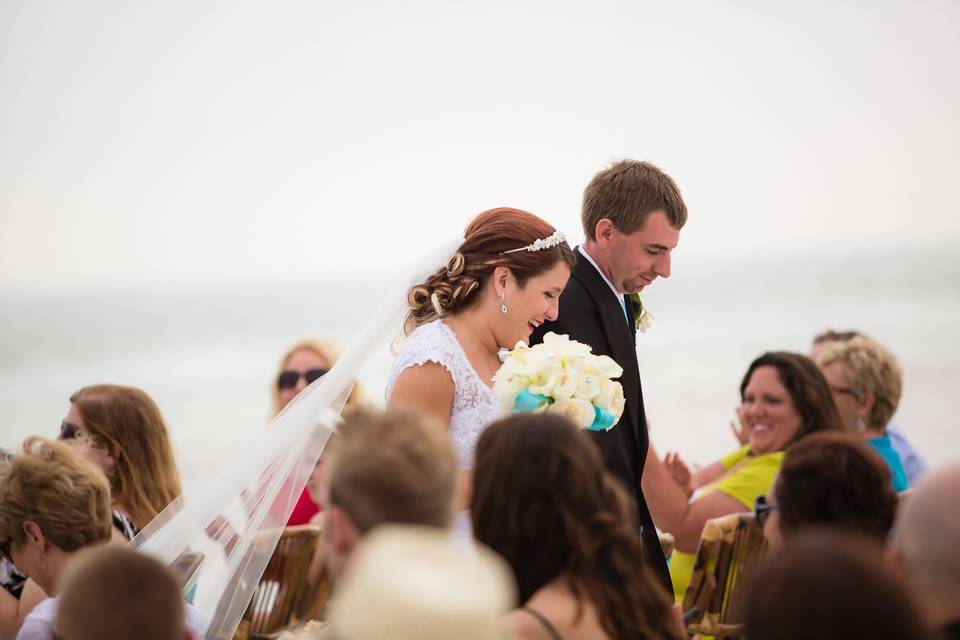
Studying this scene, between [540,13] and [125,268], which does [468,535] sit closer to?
[540,13]

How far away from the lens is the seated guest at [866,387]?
18.9 feet

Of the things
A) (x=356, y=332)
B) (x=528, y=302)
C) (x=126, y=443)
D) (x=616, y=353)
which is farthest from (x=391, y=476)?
(x=356, y=332)

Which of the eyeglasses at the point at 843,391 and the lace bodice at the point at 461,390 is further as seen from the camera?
the eyeglasses at the point at 843,391

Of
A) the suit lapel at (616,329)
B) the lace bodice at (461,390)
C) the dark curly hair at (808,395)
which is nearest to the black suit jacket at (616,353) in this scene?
the suit lapel at (616,329)

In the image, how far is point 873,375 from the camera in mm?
5781

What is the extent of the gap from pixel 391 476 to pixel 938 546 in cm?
92

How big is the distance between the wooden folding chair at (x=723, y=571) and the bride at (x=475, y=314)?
0.93 metres

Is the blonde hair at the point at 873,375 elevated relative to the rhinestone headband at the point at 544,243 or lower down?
lower down

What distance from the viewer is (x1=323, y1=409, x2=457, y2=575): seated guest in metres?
2.04

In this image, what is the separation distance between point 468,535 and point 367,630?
1.91m

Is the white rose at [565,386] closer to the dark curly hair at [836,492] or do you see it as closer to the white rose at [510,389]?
the white rose at [510,389]

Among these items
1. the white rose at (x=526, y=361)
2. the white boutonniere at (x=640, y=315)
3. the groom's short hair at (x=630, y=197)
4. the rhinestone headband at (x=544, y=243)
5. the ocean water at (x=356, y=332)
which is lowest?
the ocean water at (x=356, y=332)

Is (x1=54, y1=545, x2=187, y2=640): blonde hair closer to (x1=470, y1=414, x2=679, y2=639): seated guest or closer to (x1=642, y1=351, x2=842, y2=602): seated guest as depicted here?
(x1=470, y1=414, x2=679, y2=639): seated guest

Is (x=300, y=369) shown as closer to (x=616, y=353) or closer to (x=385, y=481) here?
(x=616, y=353)
